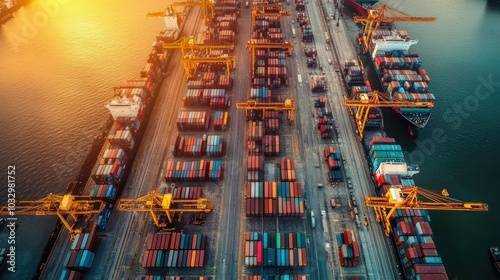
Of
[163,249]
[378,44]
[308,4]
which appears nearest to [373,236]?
[163,249]

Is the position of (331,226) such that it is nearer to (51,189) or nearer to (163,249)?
(163,249)

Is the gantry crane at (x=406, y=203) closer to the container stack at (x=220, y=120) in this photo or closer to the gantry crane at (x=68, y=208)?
the container stack at (x=220, y=120)

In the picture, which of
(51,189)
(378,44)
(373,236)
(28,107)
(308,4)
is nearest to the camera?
(373,236)

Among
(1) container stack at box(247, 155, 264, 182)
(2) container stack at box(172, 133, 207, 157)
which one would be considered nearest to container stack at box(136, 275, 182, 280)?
(1) container stack at box(247, 155, 264, 182)

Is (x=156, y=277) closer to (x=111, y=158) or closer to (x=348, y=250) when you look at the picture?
(x=111, y=158)

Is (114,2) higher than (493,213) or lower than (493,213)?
higher

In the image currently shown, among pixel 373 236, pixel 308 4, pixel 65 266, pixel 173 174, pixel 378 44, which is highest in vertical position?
pixel 308 4

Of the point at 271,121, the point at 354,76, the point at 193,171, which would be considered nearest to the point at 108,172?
the point at 193,171
